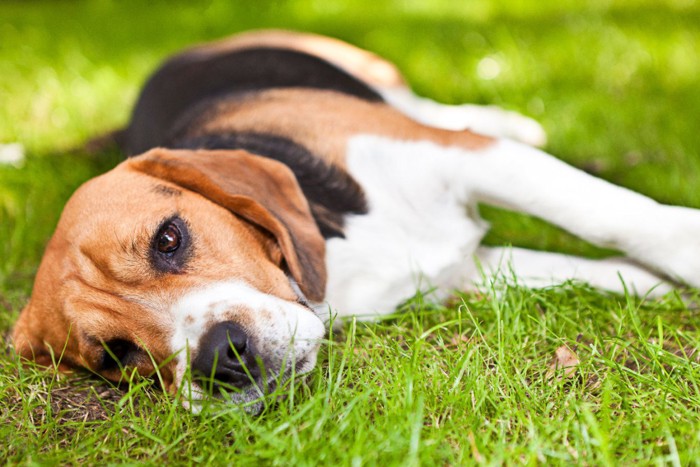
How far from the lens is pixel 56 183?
5.15 metres

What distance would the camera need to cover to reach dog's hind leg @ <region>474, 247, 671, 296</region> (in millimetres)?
3340

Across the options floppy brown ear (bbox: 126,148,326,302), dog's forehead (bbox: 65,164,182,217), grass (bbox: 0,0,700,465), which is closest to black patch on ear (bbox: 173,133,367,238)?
floppy brown ear (bbox: 126,148,326,302)

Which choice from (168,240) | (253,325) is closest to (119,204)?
(168,240)

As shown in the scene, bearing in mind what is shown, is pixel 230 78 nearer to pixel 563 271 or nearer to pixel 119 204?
pixel 119 204

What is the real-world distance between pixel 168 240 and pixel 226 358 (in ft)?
2.06

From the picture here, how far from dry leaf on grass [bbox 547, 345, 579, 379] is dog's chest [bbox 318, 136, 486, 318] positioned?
29.3 inches

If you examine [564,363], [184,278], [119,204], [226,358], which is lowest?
[564,363]

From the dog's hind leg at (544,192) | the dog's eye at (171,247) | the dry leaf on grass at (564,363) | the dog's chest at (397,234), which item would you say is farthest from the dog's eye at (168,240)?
the dry leaf on grass at (564,363)

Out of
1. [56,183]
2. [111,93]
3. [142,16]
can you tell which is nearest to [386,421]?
[56,183]

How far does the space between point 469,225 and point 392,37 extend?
15.9ft

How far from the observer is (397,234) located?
3473 mm

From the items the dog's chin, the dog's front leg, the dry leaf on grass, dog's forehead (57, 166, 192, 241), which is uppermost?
dog's forehead (57, 166, 192, 241)

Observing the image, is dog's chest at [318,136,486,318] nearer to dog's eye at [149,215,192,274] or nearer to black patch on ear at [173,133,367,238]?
black patch on ear at [173,133,367,238]

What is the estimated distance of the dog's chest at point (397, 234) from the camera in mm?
3342
